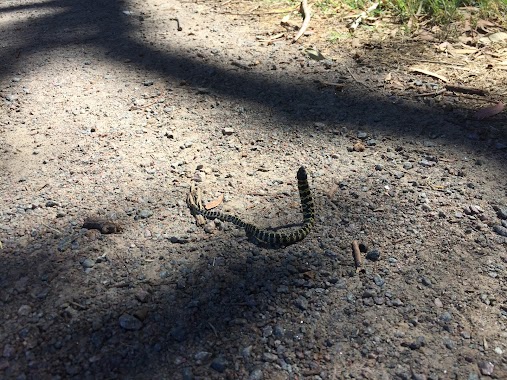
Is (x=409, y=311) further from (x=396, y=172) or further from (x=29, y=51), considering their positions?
(x=29, y=51)

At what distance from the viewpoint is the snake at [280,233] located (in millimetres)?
3701

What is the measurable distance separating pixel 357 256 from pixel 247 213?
938 mm

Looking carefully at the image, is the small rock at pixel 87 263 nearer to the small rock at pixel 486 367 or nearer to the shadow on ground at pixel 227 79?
the shadow on ground at pixel 227 79

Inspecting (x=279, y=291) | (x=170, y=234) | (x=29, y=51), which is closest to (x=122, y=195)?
(x=170, y=234)

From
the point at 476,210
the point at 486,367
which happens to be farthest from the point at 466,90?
the point at 486,367

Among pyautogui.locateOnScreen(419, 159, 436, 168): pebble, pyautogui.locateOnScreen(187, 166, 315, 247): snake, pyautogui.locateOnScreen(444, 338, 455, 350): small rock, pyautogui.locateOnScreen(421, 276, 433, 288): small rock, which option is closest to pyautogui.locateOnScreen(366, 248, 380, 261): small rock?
pyautogui.locateOnScreen(421, 276, 433, 288): small rock

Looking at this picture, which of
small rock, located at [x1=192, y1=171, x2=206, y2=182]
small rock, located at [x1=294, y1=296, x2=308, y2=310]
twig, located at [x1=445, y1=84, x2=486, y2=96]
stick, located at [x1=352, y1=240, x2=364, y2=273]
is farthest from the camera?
twig, located at [x1=445, y1=84, x2=486, y2=96]

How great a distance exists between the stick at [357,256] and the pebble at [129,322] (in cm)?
147

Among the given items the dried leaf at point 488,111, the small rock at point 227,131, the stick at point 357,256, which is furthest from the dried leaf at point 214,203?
the dried leaf at point 488,111

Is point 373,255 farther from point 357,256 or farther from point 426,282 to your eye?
point 426,282

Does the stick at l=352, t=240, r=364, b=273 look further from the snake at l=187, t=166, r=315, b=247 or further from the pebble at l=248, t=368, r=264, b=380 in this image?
the pebble at l=248, t=368, r=264, b=380

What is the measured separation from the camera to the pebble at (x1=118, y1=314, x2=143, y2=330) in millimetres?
3098

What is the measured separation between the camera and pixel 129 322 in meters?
3.13

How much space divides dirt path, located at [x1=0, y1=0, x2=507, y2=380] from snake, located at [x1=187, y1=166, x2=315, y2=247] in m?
0.07
